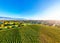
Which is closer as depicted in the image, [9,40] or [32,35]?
[9,40]

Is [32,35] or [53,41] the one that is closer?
[53,41]

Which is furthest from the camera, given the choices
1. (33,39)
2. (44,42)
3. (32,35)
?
(32,35)

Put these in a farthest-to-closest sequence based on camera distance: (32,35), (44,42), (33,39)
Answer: (32,35) → (33,39) → (44,42)

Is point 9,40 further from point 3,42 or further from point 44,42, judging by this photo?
point 44,42

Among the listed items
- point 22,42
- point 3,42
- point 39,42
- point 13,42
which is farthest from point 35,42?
point 3,42

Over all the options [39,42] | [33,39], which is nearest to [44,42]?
[39,42]

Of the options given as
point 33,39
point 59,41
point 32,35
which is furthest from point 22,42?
point 59,41

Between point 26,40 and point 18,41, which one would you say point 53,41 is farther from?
point 18,41

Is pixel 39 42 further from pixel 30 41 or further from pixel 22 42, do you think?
pixel 22 42
